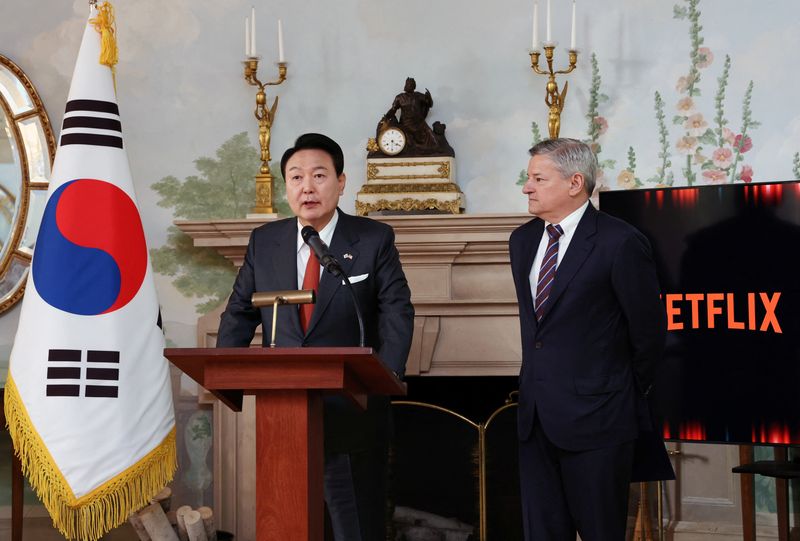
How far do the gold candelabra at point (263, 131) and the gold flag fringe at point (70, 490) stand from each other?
1.22 metres

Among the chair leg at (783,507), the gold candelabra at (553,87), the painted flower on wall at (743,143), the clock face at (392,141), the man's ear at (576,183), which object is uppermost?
the gold candelabra at (553,87)

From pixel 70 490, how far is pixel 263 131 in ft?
5.35

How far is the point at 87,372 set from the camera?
3336 mm

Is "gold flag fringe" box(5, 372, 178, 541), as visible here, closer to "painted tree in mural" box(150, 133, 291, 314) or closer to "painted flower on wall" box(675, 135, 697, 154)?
"painted tree in mural" box(150, 133, 291, 314)

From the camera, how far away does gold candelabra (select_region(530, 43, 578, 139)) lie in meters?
3.98

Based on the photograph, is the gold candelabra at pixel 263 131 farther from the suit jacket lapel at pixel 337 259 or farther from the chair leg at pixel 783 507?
the chair leg at pixel 783 507

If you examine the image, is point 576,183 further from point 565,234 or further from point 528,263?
point 528,263

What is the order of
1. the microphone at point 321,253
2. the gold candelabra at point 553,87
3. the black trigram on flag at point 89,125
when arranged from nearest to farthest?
the microphone at point 321,253
the black trigram on flag at point 89,125
the gold candelabra at point 553,87

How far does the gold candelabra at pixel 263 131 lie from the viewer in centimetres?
417

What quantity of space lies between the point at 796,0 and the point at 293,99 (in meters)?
1.97

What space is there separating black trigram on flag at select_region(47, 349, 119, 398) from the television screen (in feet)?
5.62

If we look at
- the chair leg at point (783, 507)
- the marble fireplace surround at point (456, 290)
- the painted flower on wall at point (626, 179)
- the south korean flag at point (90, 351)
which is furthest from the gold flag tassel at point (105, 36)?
the chair leg at point (783, 507)

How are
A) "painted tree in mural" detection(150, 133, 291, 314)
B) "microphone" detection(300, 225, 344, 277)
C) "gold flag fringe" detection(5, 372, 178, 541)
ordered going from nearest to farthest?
"microphone" detection(300, 225, 344, 277)
"gold flag fringe" detection(5, 372, 178, 541)
"painted tree in mural" detection(150, 133, 291, 314)

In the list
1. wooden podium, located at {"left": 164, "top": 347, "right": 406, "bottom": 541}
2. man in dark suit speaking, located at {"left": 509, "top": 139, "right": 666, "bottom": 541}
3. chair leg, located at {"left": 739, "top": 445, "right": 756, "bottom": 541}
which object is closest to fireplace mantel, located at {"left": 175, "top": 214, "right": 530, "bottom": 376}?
chair leg, located at {"left": 739, "top": 445, "right": 756, "bottom": 541}
